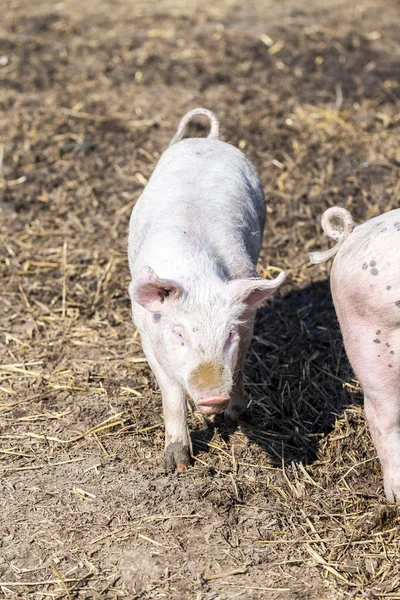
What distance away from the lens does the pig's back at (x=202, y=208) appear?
Result: 3.58 m

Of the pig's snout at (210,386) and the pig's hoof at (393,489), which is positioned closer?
the pig's snout at (210,386)

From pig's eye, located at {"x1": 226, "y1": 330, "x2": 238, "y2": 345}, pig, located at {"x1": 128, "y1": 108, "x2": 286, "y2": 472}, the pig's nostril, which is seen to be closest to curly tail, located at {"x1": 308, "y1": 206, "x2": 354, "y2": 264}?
pig, located at {"x1": 128, "y1": 108, "x2": 286, "y2": 472}

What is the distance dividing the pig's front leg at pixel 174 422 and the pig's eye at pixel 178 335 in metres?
0.40

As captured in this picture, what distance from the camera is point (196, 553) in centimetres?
330

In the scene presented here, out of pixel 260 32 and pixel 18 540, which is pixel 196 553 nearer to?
pixel 18 540

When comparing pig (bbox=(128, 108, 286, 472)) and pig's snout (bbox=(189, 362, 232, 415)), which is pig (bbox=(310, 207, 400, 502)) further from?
pig's snout (bbox=(189, 362, 232, 415))

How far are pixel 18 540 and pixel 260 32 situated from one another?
7.09m

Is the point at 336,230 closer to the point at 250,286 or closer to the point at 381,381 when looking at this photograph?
the point at 250,286

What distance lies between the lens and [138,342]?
15.7ft

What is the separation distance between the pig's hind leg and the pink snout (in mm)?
623

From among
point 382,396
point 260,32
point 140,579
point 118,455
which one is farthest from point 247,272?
point 260,32

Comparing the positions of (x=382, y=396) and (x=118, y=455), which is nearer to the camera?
(x=382, y=396)

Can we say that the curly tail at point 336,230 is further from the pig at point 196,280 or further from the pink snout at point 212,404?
the pink snout at point 212,404

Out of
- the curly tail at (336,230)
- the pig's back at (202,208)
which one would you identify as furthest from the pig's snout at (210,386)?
the curly tail at (336,230)
